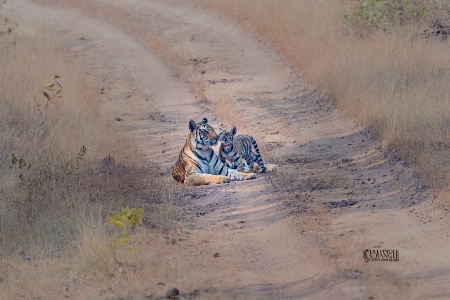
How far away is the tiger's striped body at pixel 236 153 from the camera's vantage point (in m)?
11.8

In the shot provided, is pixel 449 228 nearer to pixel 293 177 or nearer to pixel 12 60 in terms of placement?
pixel 293 177

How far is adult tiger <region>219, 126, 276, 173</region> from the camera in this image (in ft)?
38.5

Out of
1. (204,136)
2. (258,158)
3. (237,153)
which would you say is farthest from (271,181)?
(204,136)

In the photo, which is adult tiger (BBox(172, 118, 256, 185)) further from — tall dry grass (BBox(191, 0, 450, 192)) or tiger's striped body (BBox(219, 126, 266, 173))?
tall dry grass (BBox(191, 0, 450, 192))

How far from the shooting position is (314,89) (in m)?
15.7

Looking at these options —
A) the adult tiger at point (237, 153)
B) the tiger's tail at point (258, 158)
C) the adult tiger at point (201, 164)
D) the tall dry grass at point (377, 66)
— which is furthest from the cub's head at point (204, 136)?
the tall dry grass at point (377, 66)

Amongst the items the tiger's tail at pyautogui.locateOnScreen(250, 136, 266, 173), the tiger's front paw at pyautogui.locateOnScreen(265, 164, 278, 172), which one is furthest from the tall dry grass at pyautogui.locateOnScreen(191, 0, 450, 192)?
the tiger's tail at pyautogui.locateOnScreen(250, 136, 266, 173)

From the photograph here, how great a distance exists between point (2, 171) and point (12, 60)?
6454 millimetres

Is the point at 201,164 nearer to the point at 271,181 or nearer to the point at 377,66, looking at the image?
the point at 271,181

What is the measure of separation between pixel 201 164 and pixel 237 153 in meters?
0.57

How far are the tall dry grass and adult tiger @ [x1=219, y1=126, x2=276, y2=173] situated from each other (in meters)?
1.78

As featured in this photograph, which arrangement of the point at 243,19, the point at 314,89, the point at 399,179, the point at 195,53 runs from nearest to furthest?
the point at 399,179
the point at 314,89
the point at 195,53
the point at 243,19

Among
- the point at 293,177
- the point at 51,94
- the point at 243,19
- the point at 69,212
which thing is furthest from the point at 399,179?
the point at 243,19

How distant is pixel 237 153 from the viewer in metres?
11.8
